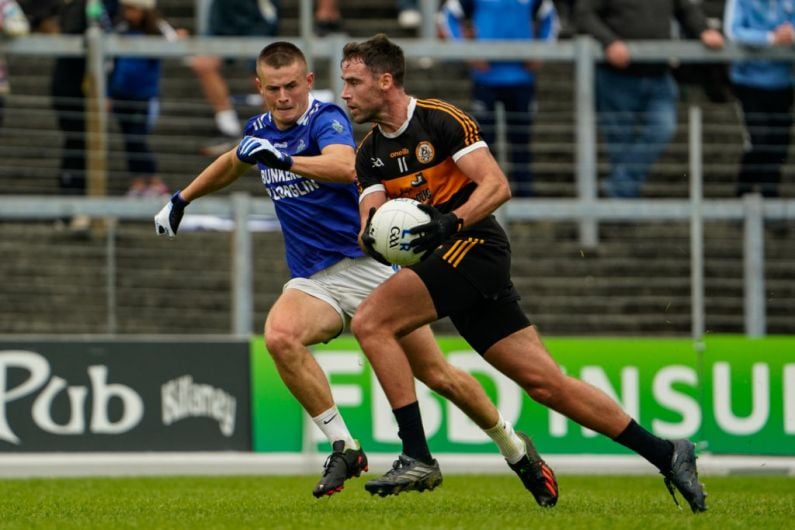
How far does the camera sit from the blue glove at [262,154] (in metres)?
8.23

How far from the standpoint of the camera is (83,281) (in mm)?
13273

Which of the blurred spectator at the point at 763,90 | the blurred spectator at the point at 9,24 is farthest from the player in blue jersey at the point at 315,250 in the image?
the blurred spectator at the point at 763,90

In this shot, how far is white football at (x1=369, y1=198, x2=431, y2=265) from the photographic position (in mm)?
7801

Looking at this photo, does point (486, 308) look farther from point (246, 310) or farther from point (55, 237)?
point (55, 237)

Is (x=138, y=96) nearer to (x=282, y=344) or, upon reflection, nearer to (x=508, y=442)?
(x=282, y=344)

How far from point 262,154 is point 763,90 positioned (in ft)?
22.4

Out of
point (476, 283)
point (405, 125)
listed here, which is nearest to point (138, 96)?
point (405, 125)

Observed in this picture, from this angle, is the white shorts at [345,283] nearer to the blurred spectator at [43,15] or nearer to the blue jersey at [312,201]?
the blue jersey at [312,201]

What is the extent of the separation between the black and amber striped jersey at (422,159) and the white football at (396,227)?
0.29 metres

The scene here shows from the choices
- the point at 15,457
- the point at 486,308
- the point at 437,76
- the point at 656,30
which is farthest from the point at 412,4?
the point at 486,308

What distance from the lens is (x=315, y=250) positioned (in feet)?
29.7

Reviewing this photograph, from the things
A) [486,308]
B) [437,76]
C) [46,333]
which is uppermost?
[437,76]

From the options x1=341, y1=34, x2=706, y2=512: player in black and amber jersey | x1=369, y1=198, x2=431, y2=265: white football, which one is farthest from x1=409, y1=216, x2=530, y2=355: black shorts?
x1=369, y1=198, x2=431, y2=265: white football

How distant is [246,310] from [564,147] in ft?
9.62
